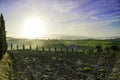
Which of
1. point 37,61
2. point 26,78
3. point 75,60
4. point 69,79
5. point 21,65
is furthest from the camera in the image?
point 75,60

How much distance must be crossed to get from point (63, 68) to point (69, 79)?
638 cm

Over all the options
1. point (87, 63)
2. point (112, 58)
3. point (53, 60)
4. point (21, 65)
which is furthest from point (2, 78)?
point (112, 58)

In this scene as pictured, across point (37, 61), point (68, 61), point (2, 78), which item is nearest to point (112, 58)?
point (68, 61)

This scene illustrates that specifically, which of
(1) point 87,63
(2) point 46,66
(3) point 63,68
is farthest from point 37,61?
(1) point 87,63

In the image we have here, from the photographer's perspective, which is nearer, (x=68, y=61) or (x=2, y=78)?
(x=2, y=78)

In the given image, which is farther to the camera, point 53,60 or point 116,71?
point 53,60

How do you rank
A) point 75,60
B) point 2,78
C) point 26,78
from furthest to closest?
point 75,60
point 26,78
point 2,78

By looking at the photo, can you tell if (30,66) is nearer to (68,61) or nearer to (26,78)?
(26,78)

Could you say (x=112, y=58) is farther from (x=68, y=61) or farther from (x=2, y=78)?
(x=2, y=78)

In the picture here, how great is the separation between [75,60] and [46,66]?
982 centimetres

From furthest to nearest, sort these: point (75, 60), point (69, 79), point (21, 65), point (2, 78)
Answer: point (75, 60) → point (21, 65) → point (69, 79) → point (2, 78)

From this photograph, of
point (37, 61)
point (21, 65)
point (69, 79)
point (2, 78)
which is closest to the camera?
point (2, 78)

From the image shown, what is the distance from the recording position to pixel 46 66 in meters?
38.8

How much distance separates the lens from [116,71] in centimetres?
3388
